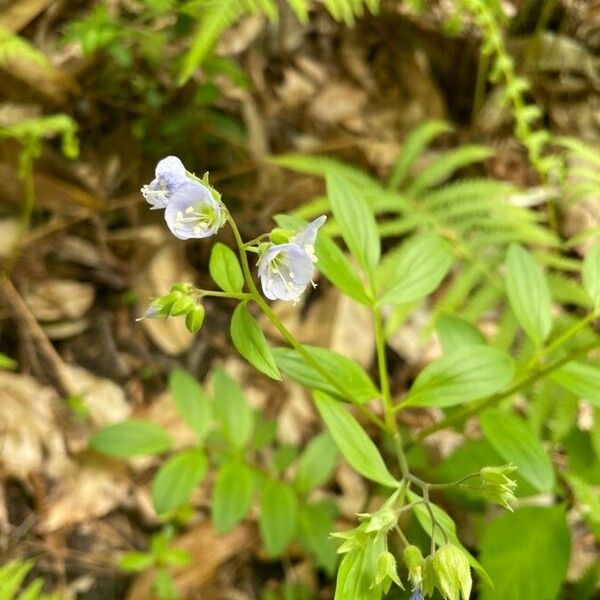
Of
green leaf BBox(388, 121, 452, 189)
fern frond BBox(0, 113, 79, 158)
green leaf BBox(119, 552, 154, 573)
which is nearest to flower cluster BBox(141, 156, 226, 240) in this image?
fern frond BBox(0, 113, 79, 158)

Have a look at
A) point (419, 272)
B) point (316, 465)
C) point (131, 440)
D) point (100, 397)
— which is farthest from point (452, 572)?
point (100, 397)

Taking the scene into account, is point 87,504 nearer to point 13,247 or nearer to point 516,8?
point 13,247

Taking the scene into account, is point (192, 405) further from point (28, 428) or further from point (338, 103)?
point (338, 103)

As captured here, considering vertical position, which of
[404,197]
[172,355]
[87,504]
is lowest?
[87,504]

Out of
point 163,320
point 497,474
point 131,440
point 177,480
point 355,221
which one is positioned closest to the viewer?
point 497,474

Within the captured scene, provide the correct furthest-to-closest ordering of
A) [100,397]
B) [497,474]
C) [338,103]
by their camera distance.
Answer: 1. [338,103]
2. [100,397]
3. [497,474]

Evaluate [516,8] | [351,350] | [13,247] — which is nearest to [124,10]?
[13,247]

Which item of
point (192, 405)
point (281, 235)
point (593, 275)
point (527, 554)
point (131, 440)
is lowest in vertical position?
point (131, 440)
